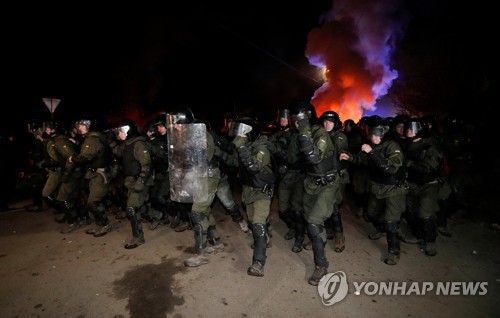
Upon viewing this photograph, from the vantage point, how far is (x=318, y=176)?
14.5ft

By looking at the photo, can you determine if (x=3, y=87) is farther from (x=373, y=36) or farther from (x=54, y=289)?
(x=373, y=36)

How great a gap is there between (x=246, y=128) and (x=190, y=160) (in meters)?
1.10

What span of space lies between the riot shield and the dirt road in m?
1.14

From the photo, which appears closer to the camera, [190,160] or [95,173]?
[190,160]

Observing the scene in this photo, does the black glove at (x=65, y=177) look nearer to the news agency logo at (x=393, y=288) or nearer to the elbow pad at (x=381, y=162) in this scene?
the news agency logo at (x=393, y=288)

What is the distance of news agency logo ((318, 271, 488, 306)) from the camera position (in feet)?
12.7

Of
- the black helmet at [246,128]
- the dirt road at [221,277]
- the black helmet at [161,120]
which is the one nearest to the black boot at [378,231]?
the dirt road at [221,277]

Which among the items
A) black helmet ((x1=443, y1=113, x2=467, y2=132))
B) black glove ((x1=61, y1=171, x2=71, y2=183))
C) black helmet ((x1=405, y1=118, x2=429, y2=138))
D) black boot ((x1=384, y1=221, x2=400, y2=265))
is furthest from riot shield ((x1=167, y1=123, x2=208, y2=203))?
black helmet ((x1=443, y1=113, x2=467, y2=132))

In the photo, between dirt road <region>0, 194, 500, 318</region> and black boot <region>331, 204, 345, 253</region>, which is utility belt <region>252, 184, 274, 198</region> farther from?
black boot <region>331, 204, 345, 253</region>

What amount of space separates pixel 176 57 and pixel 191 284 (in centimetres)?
3587

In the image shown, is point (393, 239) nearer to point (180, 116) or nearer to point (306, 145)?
point (306, 145)

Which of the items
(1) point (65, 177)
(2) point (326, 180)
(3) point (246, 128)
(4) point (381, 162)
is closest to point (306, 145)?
(2) point (326, 180)

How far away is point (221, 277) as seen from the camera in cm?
428

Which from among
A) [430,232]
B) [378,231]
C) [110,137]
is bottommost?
[378,231]
